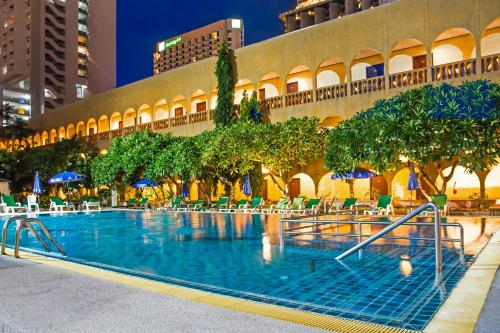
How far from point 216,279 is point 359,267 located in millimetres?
2217

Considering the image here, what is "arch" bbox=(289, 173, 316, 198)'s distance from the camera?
2470 cm

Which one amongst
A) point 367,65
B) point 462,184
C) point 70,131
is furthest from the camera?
point 70,131

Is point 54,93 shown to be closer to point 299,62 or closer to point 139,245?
point 299,62

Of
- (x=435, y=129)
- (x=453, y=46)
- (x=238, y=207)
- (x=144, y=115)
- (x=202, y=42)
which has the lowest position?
(x=238, y=207)

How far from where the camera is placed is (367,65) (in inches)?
898

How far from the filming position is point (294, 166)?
77.0ft

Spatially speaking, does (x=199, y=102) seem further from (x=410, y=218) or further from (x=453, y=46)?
(x=410, y=218)

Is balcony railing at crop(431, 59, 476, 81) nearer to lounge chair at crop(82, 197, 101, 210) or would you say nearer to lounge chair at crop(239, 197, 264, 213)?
lounge chair at crop(239, 197, 264, 213)

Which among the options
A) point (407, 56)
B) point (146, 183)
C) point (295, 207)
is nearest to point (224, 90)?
point (146, 183)

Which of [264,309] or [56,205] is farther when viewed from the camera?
[56,205]

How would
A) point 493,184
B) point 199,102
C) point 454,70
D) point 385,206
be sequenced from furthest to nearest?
point 199,102, point 493,184, point 454,70, point 385,206

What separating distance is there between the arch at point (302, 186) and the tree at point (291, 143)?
3487mm

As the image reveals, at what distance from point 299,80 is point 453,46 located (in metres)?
8.03

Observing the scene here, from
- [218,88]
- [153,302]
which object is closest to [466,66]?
[218,88]
